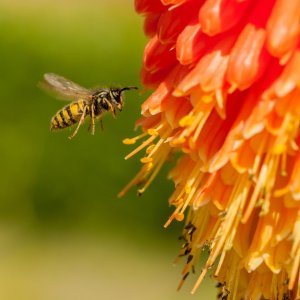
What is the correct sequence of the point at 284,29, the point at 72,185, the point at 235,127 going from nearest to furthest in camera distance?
the point at 284,29
the point at 235,127
the point at 72,185

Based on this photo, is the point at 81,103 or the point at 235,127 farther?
the point at 81,103

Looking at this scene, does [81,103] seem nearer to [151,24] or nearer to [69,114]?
[69,114]

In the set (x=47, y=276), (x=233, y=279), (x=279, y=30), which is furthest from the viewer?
(x=47, y=276)

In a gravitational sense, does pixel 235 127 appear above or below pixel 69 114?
below

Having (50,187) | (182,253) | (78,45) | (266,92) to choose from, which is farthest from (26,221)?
(266,92)

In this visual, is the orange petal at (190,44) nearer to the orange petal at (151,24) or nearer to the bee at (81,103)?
the orange petal at (151,24)

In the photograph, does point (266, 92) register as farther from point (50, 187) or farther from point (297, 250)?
Answer: point (50, 187)

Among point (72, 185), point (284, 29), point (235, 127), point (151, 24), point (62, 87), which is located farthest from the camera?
point (72, 185)

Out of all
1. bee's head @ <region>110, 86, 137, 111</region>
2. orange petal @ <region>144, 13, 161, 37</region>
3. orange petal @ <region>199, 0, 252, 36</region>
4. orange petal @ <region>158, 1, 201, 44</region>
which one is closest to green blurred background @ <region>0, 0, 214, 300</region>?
bee's head @ <region>110, 86, 137, 111</region>

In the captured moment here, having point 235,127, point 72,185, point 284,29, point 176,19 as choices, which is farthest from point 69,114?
point 72,185
